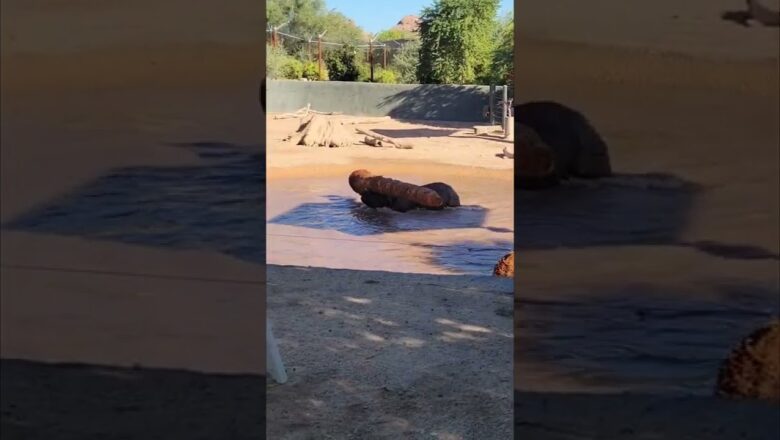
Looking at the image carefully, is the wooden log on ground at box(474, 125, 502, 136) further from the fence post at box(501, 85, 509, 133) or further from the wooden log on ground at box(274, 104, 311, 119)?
the wooden log on ground at box(274, 104, 311, 119)

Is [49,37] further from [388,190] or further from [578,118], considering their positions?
[388,190]

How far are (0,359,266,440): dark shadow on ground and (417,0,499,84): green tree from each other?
89.2ft

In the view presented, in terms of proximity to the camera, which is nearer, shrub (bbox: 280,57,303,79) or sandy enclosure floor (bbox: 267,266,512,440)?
sandy enclosure floor (bbox: 267,266,512,440)

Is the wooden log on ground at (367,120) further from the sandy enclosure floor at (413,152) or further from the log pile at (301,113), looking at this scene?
the sandy enclosure floor at (413,152)

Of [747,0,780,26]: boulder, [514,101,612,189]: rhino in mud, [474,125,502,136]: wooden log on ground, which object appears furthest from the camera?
[474,125,502,136]: wooden log on ground

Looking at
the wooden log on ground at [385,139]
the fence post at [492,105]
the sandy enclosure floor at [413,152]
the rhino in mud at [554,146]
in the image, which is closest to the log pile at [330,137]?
the wooden log on ground at [385,139]

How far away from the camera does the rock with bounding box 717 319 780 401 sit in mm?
2424

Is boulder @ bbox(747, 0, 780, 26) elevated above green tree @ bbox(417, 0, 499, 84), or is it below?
below

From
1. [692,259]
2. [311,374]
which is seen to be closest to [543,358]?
[692,259]

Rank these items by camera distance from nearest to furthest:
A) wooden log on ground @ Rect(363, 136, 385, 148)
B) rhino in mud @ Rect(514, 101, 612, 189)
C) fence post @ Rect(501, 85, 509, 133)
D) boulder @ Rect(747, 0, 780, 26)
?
boulder @ Rect(747, 0, 780, 26)
rhino in mud @ Rect(514, 101, 612, 189)
wooden log on ground @ Rect(363, 136, 385, 148)
fence post @ Rect(501, 85, 509, 133)

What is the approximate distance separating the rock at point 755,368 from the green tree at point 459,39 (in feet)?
90.1

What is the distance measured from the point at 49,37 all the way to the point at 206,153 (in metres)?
0.66

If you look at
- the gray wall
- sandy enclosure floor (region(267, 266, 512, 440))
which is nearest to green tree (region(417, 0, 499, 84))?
the gray wall

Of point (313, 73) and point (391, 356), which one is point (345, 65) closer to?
point (313, 73)
